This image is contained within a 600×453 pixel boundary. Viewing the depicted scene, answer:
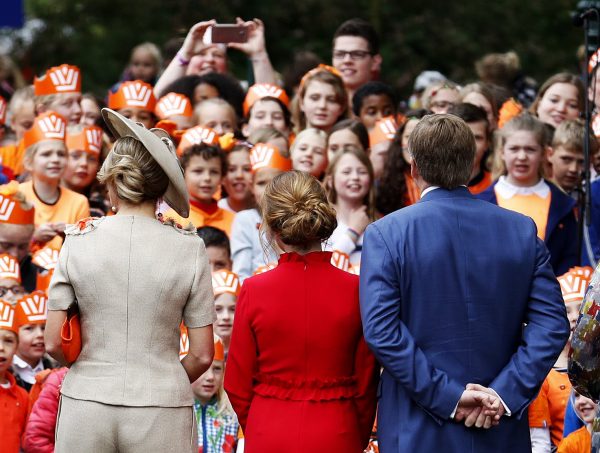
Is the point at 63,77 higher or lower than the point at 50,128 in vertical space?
higher

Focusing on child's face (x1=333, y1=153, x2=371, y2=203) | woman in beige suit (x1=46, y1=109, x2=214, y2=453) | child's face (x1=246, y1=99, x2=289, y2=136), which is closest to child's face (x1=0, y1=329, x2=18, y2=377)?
woman in beige suit (x1=46, y1=109, x2=214, y2=453)

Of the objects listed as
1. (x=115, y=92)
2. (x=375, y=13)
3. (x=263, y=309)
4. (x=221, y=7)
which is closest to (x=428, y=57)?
(x=375, y=13)

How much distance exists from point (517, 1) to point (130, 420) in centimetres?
1477

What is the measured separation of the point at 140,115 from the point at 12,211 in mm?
1956

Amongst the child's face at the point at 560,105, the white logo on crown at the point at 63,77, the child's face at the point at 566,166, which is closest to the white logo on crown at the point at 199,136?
the white logo on crown at the point at 63,77

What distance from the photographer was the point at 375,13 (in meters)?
18.5

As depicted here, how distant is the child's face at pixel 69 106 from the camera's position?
1068 centimetres

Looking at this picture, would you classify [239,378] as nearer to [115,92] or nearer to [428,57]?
[115,92]

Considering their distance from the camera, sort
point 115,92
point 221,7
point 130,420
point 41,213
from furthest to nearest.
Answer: point 221,7 → point 115,92 → point 41,213 → point 130,420

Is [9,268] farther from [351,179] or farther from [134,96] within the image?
[134,96]

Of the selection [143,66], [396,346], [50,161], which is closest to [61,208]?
[50,161]

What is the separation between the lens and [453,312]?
17.4 ft

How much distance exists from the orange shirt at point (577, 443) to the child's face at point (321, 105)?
4.38 m

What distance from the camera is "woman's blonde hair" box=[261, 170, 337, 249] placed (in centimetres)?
548
